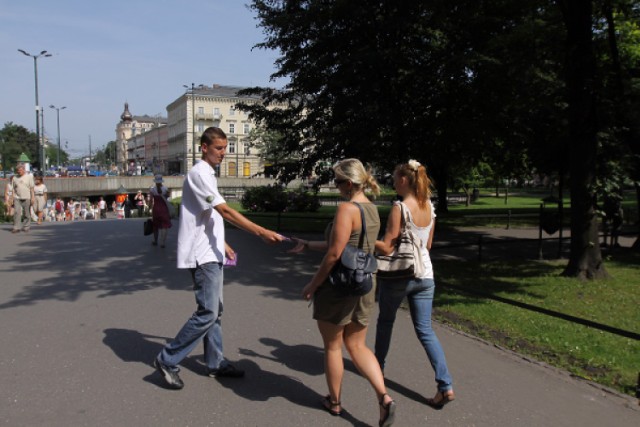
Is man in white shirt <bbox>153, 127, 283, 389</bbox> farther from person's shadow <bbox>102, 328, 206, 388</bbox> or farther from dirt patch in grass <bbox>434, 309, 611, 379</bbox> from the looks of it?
dirt patch in grass <bbox>434, 309, 611, 379</bbox>

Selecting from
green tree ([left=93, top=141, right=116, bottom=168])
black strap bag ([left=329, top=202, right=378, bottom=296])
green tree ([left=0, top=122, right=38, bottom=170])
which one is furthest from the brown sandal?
green tree ([left=93, top=141, right=116, bottom=168])

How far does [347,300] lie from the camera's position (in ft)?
11.9

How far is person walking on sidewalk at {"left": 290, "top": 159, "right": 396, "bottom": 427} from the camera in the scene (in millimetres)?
3543

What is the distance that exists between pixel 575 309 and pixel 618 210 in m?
7.14

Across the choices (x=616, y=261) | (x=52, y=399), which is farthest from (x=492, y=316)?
(x=616, y=261)

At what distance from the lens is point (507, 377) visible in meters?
4.71

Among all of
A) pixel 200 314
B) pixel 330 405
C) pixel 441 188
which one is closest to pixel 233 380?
pixel 200 314

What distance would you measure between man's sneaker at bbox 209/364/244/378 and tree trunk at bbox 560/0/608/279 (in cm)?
692

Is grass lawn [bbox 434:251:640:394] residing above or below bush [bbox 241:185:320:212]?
below

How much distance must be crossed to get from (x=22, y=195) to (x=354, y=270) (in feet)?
43.8

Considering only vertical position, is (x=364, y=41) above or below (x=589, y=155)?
above

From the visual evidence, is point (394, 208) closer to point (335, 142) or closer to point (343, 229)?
point (343, 229)

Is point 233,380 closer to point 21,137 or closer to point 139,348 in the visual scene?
point 139,348

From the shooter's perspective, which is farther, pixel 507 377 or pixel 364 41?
pixel 364 41
